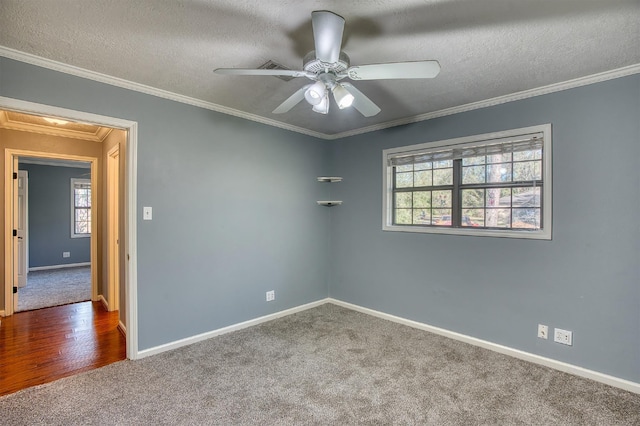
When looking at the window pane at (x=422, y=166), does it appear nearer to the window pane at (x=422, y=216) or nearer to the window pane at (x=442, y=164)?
the window pane at (x=442, y=164)

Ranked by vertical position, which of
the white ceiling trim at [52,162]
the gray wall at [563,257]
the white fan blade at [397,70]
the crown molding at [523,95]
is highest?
the crown molding at [523,95]

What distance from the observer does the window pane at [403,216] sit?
3707 millimetres

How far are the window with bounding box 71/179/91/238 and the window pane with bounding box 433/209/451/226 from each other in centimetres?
763

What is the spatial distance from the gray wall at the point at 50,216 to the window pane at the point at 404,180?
23.6ft

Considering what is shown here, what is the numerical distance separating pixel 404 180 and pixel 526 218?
1.32 m

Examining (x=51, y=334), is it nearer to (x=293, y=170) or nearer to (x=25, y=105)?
(x=25, y=105)

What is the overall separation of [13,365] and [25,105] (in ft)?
7.02

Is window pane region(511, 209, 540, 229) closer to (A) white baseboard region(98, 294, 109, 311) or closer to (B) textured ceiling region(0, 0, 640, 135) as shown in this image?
(B) textured ceiling region(0, 0, 640, 135)

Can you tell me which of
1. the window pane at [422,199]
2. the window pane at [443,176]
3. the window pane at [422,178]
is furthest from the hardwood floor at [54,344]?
the window pane at [443,176]

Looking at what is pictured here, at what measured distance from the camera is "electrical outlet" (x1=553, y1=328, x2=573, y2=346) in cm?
253

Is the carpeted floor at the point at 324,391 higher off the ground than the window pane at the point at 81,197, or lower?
lower

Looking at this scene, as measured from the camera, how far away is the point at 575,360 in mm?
2510

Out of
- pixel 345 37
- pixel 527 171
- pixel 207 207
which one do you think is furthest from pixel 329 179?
pixel 345 37

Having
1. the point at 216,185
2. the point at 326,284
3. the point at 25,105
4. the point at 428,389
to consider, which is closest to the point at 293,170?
the point at 216,185
